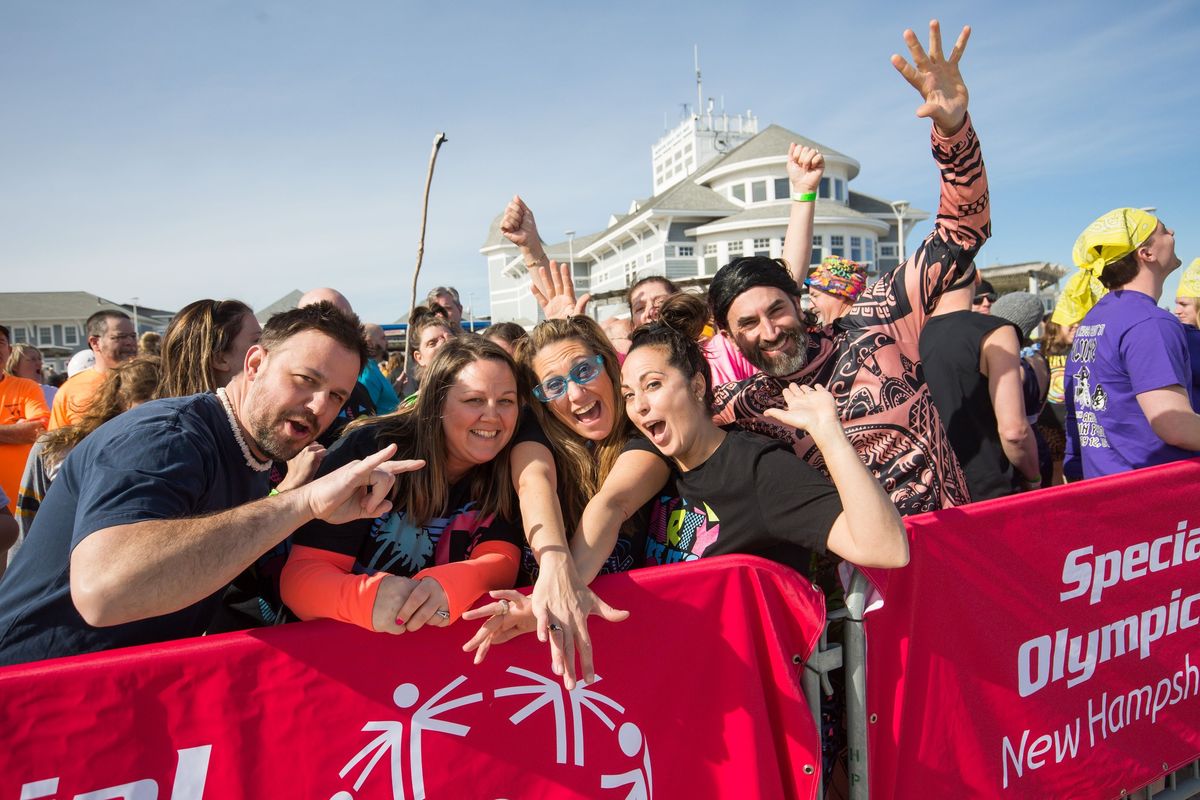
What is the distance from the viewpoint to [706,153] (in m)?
82.5

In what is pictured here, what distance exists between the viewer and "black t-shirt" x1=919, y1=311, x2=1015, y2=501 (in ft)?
11.7

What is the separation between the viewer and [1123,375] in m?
3.40

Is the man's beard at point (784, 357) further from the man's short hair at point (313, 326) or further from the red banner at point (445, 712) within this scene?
the man's short hair at point (313, 326)

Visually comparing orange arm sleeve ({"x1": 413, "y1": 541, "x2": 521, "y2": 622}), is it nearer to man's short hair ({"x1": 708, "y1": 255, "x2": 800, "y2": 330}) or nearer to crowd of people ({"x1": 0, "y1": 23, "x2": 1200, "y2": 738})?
crowd of people ({"x1": 0, "y1": 23, "x2": 1200, "y2": 738})

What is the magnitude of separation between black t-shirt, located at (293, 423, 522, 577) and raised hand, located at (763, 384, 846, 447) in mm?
1056

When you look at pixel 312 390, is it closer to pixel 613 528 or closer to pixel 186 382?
→ pixel 613 528

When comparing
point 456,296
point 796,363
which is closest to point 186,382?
point 796,363

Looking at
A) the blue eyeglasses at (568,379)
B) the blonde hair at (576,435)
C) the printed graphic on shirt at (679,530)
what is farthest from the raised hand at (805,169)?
the printed graphic on shirt at (679,530)

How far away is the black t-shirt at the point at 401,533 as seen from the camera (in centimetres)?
213

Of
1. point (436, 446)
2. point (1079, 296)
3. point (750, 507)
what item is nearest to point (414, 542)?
point (436, 446)

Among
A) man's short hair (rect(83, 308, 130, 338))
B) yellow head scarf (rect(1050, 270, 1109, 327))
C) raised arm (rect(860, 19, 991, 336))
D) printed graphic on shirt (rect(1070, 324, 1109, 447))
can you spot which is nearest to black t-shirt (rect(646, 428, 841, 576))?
raised arm (rect(860, 19, 991, 336))

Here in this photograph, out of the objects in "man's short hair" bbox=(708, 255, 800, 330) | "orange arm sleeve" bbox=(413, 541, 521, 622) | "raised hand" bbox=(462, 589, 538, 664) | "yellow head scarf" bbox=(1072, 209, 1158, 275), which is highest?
"yellow head scarf" bbox=(1072, 209, 1158, 275)

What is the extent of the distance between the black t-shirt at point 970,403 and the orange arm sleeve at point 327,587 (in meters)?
3.08

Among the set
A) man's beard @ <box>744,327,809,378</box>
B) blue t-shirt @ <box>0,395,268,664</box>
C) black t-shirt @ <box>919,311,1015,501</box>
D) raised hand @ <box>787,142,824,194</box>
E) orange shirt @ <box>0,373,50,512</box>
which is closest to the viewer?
blue t-shirt @ <box>0,395,268,664</box>
